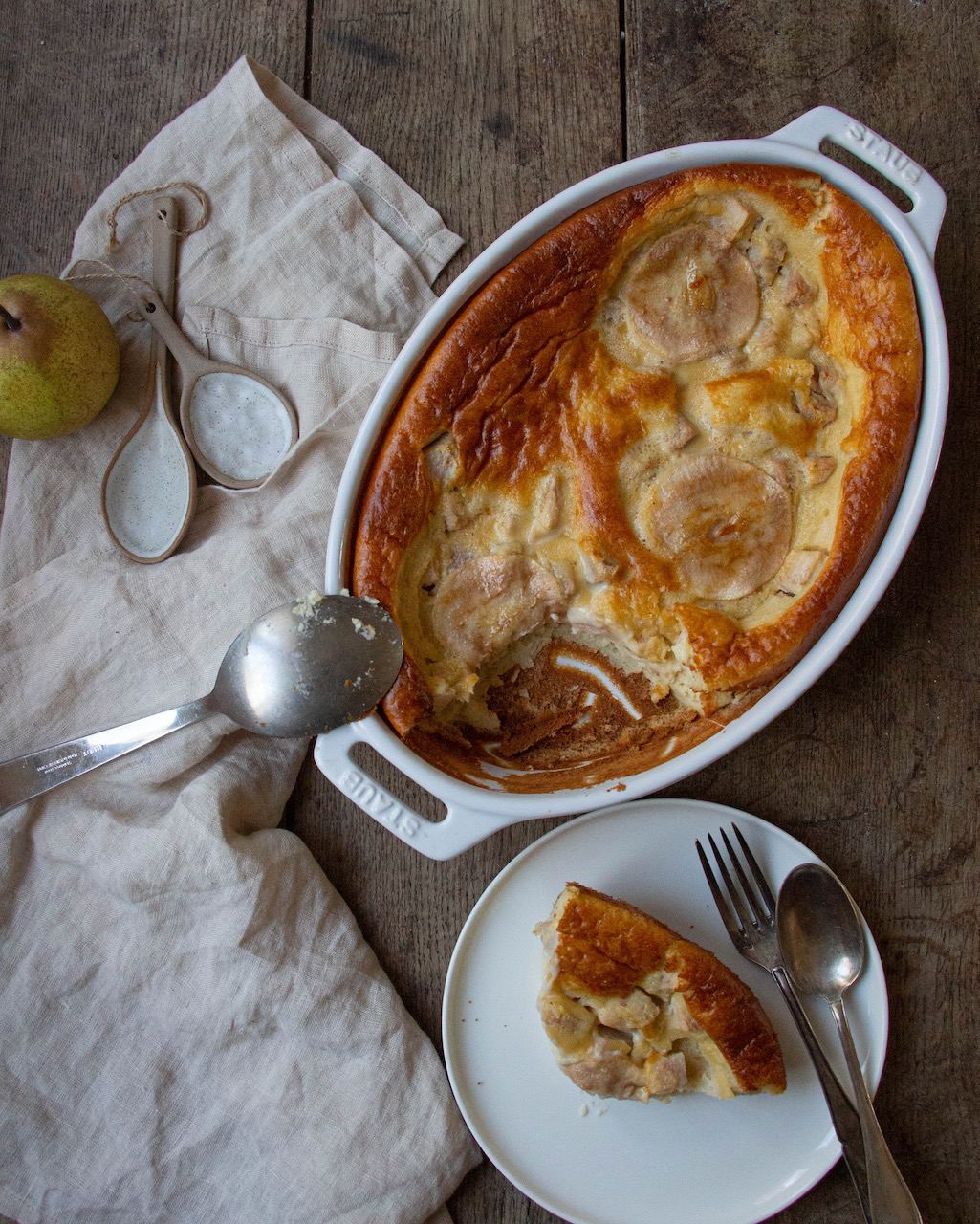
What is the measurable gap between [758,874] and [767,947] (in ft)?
0.51

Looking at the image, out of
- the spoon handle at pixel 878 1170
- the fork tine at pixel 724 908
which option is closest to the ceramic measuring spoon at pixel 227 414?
the fork tine at pixel 724 908

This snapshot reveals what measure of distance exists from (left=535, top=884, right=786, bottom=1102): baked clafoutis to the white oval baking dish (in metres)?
0.26

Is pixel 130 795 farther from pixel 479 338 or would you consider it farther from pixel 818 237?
pixel 818 237

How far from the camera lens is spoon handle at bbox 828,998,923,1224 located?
1671mm

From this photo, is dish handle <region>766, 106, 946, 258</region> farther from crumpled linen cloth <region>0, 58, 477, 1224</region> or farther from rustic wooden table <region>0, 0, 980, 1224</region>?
crumpled linen cloth <region>0, 58, 477, 1224</region>

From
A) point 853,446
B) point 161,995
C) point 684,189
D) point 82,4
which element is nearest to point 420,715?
point 161,995

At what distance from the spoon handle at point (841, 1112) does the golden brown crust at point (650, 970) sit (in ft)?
0.34

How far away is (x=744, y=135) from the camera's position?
6.34 ft

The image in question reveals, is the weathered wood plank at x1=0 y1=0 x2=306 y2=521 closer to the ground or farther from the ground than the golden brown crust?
farther from the ground

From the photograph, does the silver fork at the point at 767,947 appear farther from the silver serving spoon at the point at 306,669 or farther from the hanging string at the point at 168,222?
the hanging string at the point at 168,222

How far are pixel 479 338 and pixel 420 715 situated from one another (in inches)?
30.4

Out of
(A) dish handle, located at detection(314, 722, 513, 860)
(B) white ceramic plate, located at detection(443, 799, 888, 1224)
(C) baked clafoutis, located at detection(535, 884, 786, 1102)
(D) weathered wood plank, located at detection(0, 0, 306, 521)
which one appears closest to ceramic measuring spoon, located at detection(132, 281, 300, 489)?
(D) weathered wood plank, located at detection(0, 0, 306, 521)

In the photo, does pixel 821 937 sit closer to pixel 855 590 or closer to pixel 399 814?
pixel 855 590

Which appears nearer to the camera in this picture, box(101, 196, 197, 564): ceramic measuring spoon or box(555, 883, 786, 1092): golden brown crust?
box(555, 883, 786, 1092): golden brown crust
